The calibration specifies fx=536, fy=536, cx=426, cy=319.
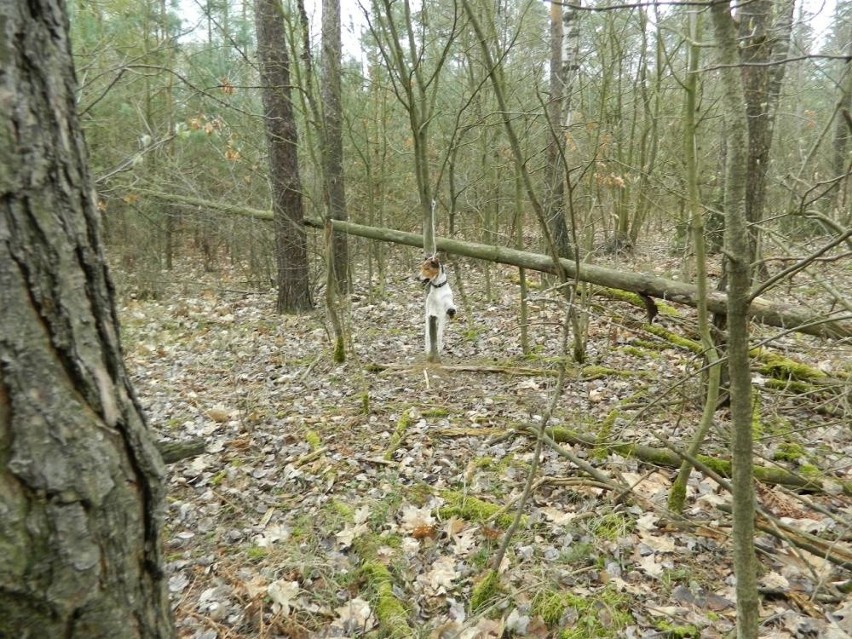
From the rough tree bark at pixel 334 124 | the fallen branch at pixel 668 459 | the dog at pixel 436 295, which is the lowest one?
the fallen branch at pixel 668 459

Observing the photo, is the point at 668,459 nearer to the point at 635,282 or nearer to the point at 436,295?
the point at 635,282

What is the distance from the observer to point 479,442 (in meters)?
4.16

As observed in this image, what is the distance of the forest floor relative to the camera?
2.53 meters

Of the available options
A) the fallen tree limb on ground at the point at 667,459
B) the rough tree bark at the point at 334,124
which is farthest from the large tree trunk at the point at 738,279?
the rough tree bark at the point at 334,124

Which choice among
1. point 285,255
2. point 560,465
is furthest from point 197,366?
point 560,465

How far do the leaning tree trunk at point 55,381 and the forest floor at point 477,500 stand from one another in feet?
5.62

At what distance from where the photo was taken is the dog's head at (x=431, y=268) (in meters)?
5.40

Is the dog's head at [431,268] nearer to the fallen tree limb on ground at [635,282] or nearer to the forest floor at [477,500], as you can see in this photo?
the fallen tree limb on ground at [635,282]

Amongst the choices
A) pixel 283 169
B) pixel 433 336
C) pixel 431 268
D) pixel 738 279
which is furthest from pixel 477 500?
pixel 283 169

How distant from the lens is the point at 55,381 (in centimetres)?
104

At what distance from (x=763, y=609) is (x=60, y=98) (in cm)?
318

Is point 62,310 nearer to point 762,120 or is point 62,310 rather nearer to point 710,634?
point 710,634

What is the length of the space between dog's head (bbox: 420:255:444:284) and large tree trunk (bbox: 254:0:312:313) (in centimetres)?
212

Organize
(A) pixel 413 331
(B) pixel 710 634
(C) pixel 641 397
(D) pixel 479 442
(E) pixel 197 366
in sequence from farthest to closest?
1. (A) pixel 413 331
2. (E) pixel 197 366
3. (C) pixel 641 397
4. (D) pixel 479 442
5. (B) pixel 710 634
